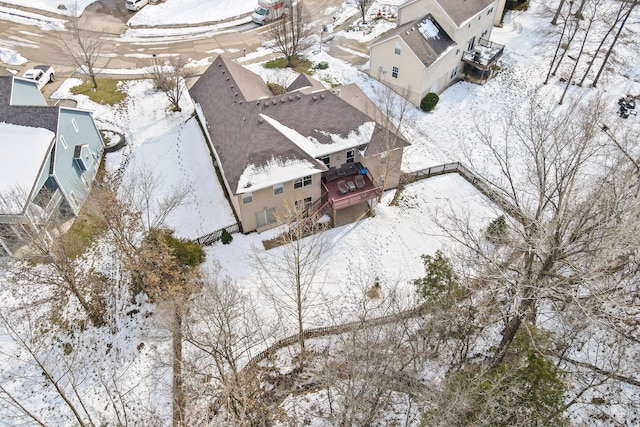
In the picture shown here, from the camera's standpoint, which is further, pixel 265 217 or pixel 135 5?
pixel 135 5

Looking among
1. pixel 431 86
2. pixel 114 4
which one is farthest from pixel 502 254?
pixel 114 4

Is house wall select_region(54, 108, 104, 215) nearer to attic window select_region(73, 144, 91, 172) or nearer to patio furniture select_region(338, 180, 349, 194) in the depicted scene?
attic window select_region(73, 144, 91, 172)

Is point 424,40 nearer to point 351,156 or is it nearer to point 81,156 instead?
point 351,156

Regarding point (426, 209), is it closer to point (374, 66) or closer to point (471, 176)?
point (471, 176)

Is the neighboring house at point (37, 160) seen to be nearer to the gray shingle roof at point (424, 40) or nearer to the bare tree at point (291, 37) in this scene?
the bare tree at point (291, 37)

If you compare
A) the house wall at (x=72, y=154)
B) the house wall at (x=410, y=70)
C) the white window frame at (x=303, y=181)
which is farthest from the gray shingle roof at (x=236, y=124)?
the house wall at (x=410, y=70)

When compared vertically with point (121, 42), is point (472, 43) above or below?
below

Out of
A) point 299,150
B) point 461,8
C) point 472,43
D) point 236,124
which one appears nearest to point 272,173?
point 299,150
